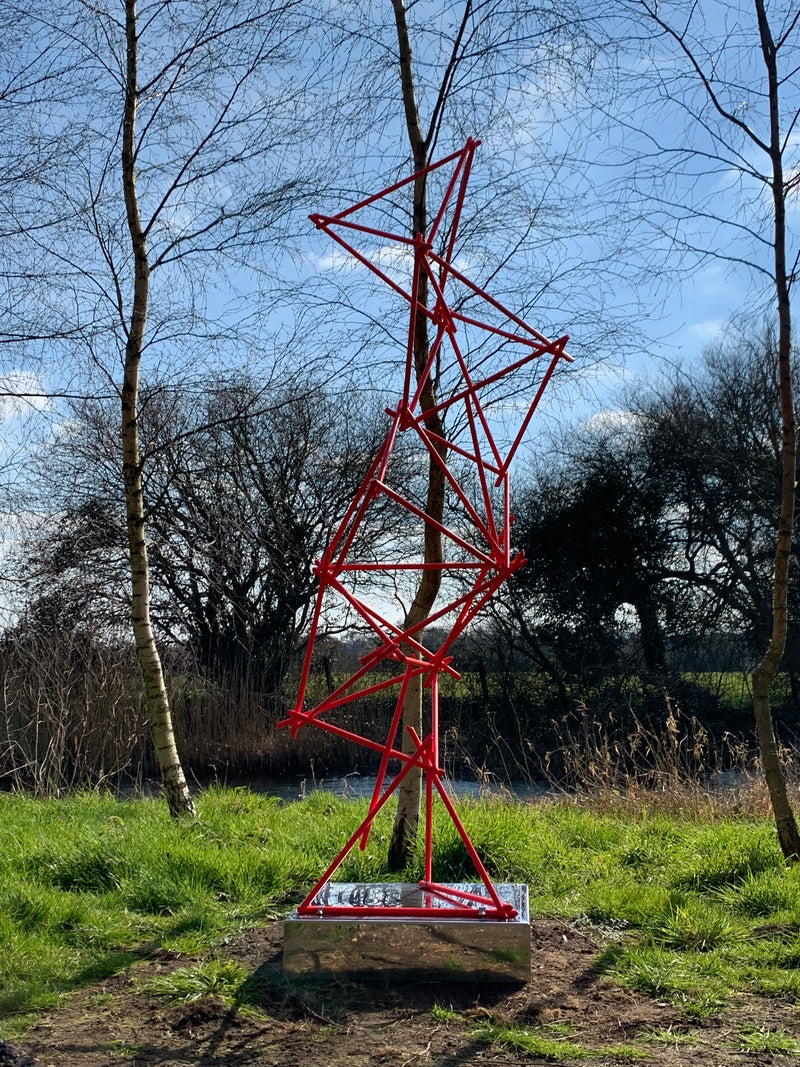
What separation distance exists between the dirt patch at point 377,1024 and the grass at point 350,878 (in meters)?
0.10

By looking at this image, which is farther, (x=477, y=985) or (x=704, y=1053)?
(x=477, y=985)

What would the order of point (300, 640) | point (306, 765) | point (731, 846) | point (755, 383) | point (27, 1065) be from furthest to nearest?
point (755, 383) < point (300, 640) < point (306, 765) < point (731, 846) < point (27, 1065)

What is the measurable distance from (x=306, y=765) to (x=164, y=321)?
29.8ft

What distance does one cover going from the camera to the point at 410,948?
361cm

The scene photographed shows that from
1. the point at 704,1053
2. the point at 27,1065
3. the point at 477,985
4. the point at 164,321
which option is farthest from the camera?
the point at 164,321

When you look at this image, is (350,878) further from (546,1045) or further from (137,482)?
(137,482)

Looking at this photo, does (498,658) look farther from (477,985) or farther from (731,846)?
(477,985)

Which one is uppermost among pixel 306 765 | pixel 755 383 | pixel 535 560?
pixel 755 383

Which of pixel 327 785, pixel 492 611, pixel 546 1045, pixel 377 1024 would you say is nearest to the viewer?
pixel 546 1045

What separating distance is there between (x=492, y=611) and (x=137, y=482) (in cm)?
1107

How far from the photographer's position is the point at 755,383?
17.3 metres

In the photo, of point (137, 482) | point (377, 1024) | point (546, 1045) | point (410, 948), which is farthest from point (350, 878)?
point (137, 482)

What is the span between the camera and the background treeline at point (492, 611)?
1234 cm

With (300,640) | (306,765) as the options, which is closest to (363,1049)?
(306,765)
